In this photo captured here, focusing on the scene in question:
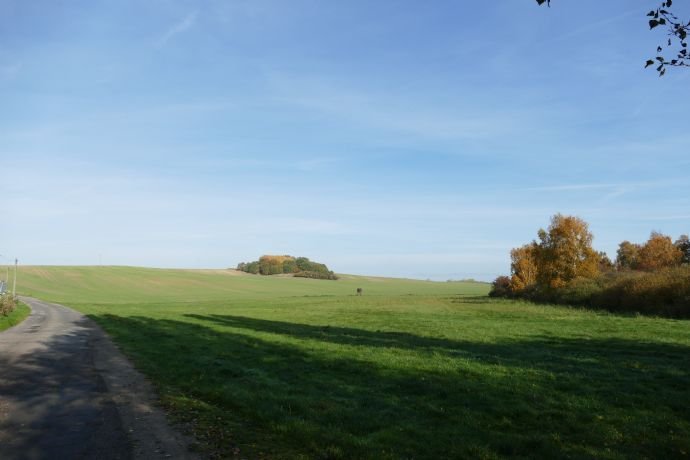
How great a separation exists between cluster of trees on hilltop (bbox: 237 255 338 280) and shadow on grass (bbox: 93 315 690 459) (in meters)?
146

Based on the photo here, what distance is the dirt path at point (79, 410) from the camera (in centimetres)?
840

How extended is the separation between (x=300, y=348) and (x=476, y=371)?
→ 8.40m

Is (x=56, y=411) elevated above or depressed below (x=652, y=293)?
below

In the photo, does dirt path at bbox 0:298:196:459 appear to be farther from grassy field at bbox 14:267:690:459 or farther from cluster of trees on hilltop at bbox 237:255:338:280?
cluster of trees on hilltop at bbox 237:255:338:280

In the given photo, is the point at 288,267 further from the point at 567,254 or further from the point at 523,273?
the point at 567,254

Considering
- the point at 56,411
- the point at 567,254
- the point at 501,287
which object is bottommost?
the point at 56,411

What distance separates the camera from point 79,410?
11094 mm

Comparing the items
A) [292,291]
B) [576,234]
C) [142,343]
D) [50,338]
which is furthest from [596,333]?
[292,291]

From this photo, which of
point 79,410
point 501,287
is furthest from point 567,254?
point 79,410

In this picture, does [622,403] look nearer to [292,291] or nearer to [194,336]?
[194,336]

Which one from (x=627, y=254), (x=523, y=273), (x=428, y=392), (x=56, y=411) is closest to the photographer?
(x=56, y=411)

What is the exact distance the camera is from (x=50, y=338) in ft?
87.5

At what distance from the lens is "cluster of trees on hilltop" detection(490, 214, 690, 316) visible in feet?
144

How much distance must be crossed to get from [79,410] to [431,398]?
8.46 m
